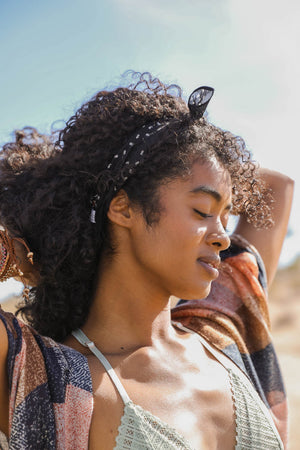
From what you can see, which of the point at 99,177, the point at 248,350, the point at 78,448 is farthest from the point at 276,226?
the point at 78,448

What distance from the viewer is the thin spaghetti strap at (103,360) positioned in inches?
73.9

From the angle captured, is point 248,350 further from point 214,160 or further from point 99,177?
point 99,177

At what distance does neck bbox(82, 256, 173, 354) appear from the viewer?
211 centimetres

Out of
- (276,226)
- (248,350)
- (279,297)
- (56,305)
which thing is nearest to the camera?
(56,305)

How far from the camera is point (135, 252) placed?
83.0 inches

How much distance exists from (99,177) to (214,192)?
1.39 feet

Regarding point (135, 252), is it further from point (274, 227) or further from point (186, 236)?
point (274, 227)

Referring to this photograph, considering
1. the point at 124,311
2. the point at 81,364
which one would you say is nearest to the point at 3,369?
the point at 81,364

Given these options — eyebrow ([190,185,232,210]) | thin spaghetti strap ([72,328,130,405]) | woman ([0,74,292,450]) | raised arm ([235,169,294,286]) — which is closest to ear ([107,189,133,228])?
woman ([0,74,292,450])

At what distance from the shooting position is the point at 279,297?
1947cm

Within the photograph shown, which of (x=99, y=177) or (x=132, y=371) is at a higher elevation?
(x=99, y=177)

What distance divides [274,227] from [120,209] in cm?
97

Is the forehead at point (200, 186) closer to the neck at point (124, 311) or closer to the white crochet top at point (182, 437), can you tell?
the neck at point (124, 311)

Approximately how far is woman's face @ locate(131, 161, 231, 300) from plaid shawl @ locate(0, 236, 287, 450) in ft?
1.38
